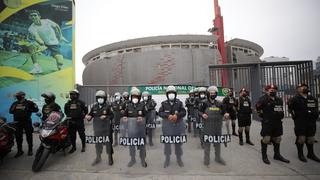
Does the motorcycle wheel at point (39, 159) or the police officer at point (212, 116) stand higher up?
the police officer at point (212, 116)

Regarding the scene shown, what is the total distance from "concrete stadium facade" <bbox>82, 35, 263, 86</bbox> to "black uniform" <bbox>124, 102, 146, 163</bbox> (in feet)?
102

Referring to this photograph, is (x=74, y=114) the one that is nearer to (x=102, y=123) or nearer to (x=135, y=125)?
(x=102, y=123)

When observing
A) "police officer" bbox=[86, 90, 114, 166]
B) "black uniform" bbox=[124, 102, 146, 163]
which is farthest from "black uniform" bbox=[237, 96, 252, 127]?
"police officer" bbox=[86, 90, 114, 166]

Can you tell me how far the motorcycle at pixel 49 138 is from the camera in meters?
4.81

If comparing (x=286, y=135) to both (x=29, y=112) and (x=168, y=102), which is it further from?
(x=29, y=112)

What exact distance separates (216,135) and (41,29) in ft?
34.6

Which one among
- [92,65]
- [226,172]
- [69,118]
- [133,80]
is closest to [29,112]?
[69,118]

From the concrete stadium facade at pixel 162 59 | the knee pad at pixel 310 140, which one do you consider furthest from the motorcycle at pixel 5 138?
the concrete stadium facade at pixel 162 59

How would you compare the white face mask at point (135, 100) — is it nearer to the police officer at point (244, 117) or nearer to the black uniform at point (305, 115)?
the police officer at point (244, 117)

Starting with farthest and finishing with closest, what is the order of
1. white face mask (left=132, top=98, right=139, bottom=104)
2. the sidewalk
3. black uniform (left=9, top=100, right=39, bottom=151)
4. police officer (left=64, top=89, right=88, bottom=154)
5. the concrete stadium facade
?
the concrete stadium facade
police officer (left=64, top=89, right=88, bottom=154)
black uniform (left=9, top=100, right=39, bottom=151)
white face mask (left=132, top=98, right=139, bottom=104)
the sidewalk

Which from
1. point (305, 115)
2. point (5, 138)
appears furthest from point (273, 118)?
point (5, 138)

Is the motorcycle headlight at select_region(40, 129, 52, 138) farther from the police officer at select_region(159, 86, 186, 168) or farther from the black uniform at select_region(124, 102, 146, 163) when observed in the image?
the police officer at select_region(159, 86, 186, 168)

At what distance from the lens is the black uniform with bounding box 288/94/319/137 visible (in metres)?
4.99

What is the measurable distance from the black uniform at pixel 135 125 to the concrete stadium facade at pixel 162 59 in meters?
31.2
